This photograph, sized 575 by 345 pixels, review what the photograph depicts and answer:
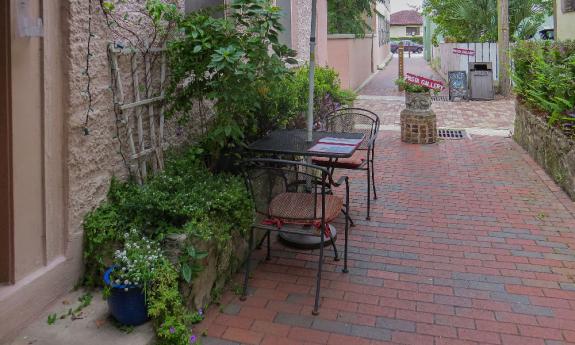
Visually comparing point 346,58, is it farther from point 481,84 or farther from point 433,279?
point 433,279

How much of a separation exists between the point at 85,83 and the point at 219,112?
111cm

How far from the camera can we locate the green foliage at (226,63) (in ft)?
12.8

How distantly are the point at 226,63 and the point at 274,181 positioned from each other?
1303mm

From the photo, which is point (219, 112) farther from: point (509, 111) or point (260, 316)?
point (509, 111)

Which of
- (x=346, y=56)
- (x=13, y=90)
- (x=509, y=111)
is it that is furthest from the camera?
(x=346, y=56)

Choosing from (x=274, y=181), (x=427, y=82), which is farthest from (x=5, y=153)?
(x=427, y=82)

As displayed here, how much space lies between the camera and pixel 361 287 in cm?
395

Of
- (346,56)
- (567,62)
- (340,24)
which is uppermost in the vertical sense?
(340,24)

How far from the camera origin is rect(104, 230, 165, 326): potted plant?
3.01 m

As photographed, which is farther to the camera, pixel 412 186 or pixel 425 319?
pixel 412 186

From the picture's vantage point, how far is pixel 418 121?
9.01 m

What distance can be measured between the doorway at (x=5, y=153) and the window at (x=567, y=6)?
10.8 metres

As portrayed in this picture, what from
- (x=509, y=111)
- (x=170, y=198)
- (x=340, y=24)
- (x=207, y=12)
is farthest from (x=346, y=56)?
(x=170, y=198)

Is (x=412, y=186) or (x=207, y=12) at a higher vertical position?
(x=207, y=12)
